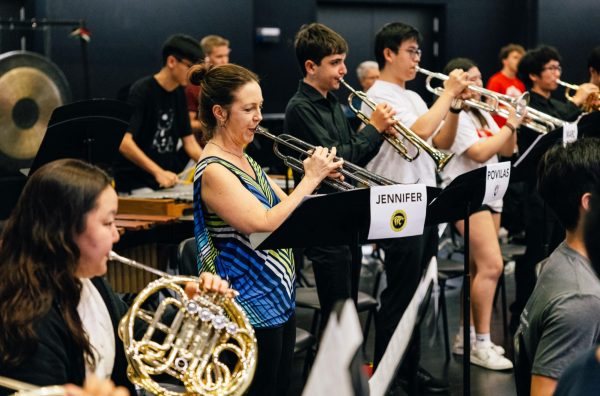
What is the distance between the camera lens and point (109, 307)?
93.0 inches

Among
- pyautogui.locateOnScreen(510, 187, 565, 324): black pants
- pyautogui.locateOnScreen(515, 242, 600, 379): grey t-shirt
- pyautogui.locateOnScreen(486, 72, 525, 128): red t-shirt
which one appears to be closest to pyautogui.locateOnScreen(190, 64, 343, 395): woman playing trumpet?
pyautogui.locateOnScreen(515, 242, 600, 379): grey t-shirt

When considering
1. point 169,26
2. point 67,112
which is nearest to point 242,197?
point 67,112

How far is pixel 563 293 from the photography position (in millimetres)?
2305

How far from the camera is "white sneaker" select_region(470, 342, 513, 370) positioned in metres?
4.73

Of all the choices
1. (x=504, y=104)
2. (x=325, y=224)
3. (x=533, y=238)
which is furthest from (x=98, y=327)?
(x=533, y=238)

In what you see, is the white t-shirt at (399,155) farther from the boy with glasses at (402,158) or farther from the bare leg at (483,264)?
the bare leg at (483,264)

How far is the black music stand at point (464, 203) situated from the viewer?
3246 millimetres

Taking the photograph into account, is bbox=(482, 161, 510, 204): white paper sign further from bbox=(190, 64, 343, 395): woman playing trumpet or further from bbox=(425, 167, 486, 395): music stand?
bbox=(190, 64, 343, 395): woman playing trumpet

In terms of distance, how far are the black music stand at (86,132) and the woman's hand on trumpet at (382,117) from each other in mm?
1201

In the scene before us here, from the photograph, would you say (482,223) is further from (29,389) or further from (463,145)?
(29,389)

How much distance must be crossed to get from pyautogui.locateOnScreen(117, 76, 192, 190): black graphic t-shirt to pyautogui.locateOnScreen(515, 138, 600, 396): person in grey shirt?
→ 319 cm

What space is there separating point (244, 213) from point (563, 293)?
1060 millimetres

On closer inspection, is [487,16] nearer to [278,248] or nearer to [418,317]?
[278,248]

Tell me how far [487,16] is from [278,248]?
898 cm
